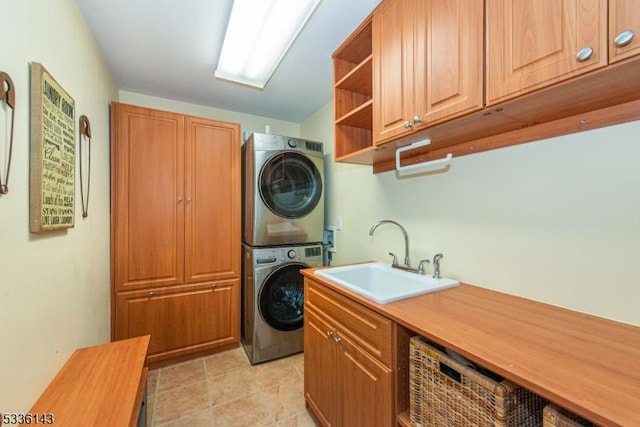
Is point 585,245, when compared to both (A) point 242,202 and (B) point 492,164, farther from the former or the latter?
(A) point 242,202

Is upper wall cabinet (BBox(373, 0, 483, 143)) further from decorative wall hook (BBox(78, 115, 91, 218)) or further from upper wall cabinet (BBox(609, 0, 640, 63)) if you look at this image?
decorative wall hook (BBox(78, 115, 91, 218))

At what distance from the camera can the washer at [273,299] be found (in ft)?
7.23

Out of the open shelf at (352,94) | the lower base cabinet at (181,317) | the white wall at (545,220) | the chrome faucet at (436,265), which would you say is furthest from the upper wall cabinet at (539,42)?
the lower base cabinet at (181,317)

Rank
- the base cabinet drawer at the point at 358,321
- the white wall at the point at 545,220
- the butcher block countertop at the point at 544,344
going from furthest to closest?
the base cabinet drawer at the point at 358,321 → the white wall at the point at 545,220 → the butcher block countertop at the point at 544,344

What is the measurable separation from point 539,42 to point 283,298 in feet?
7.43

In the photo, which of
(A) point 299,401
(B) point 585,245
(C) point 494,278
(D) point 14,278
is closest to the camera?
(D) point 14,278

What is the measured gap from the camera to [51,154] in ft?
3.35

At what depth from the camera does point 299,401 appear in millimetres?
1772

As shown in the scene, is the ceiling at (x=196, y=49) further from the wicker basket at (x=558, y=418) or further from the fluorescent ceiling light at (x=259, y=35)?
the wicker basket at (x=558, y=418)

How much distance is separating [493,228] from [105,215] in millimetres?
2461

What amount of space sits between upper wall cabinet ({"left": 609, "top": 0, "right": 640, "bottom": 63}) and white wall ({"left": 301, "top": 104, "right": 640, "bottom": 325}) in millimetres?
361

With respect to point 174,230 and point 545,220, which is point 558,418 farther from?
point 174,230

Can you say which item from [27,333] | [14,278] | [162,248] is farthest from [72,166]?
[162,248]

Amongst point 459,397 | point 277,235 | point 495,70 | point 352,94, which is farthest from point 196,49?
point 459,397
